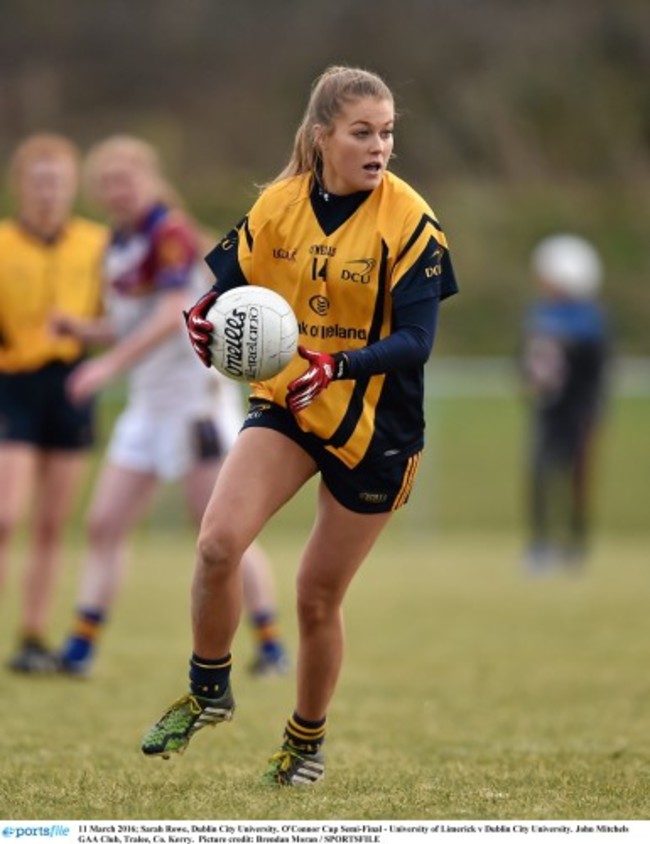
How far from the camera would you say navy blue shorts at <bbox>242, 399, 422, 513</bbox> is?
5227mm

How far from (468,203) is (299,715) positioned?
20818 millimetres

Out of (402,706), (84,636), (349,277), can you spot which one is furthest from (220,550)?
(84,636)

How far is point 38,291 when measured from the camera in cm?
855

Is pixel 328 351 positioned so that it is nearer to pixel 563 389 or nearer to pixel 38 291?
pixel 38 291

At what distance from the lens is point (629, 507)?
18984 millimetres

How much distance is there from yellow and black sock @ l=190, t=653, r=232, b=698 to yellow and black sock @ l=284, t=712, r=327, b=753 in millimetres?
318

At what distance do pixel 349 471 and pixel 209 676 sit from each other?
70cm

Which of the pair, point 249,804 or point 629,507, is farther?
point 629,507

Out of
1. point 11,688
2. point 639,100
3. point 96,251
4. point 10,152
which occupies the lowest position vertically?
point 11,688

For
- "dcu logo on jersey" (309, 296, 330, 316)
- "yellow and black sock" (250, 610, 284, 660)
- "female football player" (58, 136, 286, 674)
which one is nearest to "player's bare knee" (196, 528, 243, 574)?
"dcu logo on jersey" (309, 296, 330, 316)
